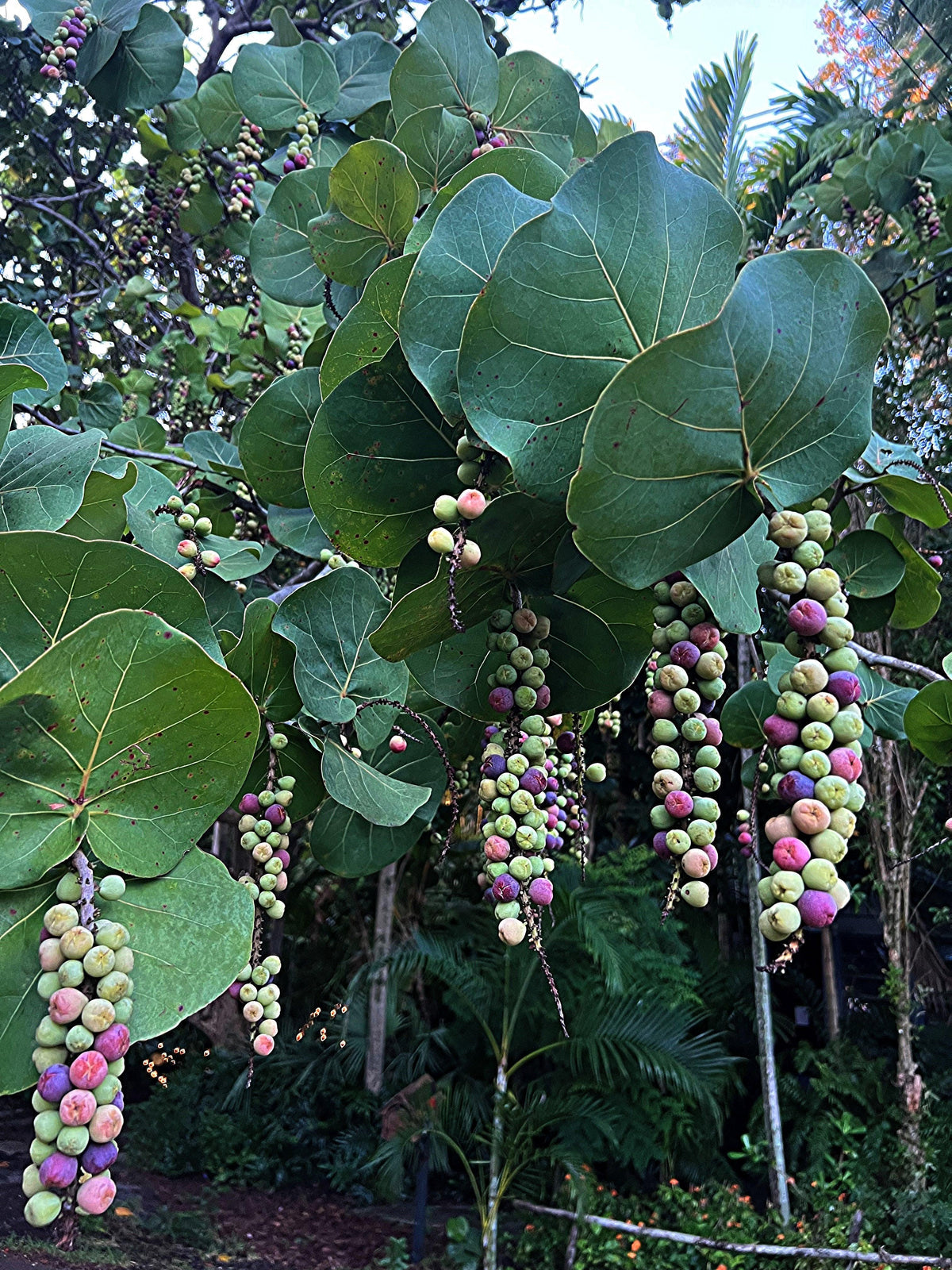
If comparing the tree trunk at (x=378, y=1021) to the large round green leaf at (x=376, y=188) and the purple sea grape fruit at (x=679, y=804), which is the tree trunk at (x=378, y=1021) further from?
the purple sea grape fruit at (x=679, y=804)

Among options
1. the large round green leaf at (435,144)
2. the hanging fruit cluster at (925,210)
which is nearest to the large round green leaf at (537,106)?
the large round green leaf at (435,144)

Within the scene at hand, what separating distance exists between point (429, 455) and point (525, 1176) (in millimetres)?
4910

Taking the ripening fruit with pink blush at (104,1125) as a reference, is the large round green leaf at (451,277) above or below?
above

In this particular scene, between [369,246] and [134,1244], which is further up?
[369,246]

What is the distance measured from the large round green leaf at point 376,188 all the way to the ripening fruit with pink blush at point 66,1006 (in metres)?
0.91

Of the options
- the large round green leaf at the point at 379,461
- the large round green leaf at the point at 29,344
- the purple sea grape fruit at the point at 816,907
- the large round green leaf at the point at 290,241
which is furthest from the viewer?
the large round green leaf at the point at 290,241

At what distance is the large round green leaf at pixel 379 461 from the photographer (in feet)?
2.40

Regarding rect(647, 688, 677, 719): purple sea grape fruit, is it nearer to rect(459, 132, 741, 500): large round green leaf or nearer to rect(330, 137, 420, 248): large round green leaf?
rect(459, 132, 741, 500): large round green leaf

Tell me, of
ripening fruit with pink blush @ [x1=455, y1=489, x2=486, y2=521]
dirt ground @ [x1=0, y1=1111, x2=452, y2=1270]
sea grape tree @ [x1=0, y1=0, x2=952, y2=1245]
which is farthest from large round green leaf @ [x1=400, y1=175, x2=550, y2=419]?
dirt ground @ [x1=0, y1=1111, x2=452, y2=1270]

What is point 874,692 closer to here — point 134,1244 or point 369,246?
point 369,246

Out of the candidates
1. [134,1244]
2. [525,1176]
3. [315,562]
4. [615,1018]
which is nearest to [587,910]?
[615,1018]

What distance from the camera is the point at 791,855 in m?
0.49

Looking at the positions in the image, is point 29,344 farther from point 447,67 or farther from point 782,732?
point 782,732

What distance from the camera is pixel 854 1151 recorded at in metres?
4.55
